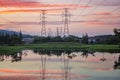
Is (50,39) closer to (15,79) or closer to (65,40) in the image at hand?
(65,40)

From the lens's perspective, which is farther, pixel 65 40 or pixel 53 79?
pixel 65 40

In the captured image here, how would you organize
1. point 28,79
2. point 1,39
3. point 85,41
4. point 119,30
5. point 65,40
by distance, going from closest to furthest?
1. point 28,79
2. point 119,30
3. point 1,39
4. point 65,40
5. point 85,41

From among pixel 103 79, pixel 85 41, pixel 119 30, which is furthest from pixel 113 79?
pixel 85 41

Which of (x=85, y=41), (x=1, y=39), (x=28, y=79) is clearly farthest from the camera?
(x=85, y=41)

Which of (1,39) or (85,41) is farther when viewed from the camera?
(85,41)

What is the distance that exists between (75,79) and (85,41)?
91.0 metres

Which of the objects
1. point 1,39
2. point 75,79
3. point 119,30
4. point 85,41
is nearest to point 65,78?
point 75,79

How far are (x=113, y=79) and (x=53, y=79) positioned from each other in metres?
3.18

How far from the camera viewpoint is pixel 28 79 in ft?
60.1

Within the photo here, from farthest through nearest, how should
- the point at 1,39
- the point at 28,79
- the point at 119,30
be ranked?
the point at 1,39
the point at 119,30
the point at 28,79

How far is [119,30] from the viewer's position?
253ft

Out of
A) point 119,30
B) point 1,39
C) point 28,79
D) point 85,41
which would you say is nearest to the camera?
point 28,79

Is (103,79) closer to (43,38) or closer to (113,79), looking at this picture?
(113,79)

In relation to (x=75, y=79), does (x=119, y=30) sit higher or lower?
higher
